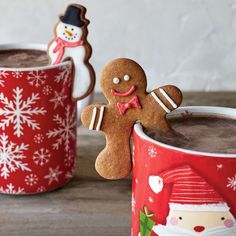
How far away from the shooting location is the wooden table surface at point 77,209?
76 centimetres

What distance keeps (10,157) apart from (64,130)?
8 centimetres

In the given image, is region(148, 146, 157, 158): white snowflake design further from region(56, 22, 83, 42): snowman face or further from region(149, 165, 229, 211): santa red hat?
region(56, 22, 83, 42): snowman face

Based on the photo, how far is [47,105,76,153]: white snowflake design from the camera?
84 cm

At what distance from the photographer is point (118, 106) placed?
1.97 feet

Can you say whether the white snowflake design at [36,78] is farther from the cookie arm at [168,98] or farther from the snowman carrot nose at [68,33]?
the cookie arm at [168,98]

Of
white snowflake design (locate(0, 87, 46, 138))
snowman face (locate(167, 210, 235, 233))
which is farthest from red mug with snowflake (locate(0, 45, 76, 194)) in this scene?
snowman face (locate(167, 210, 235, 233))

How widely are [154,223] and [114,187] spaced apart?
0.30 metres

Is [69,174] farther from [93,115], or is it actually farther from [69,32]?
[93,115]

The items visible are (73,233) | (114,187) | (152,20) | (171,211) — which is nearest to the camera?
(171,211)

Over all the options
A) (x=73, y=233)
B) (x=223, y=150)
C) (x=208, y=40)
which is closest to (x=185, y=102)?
(x=208, y=40)

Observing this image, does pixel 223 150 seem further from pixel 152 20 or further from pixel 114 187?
pixel 152 20

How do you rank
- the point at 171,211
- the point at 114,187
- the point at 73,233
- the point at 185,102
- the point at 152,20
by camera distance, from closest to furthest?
the point at 171,211
the point at 73,233
the point at 114,187
the point at 185,102
the point at 152,20

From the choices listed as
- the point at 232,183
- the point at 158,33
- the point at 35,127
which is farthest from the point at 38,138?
the point at 158,33

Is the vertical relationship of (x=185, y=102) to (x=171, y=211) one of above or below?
below
